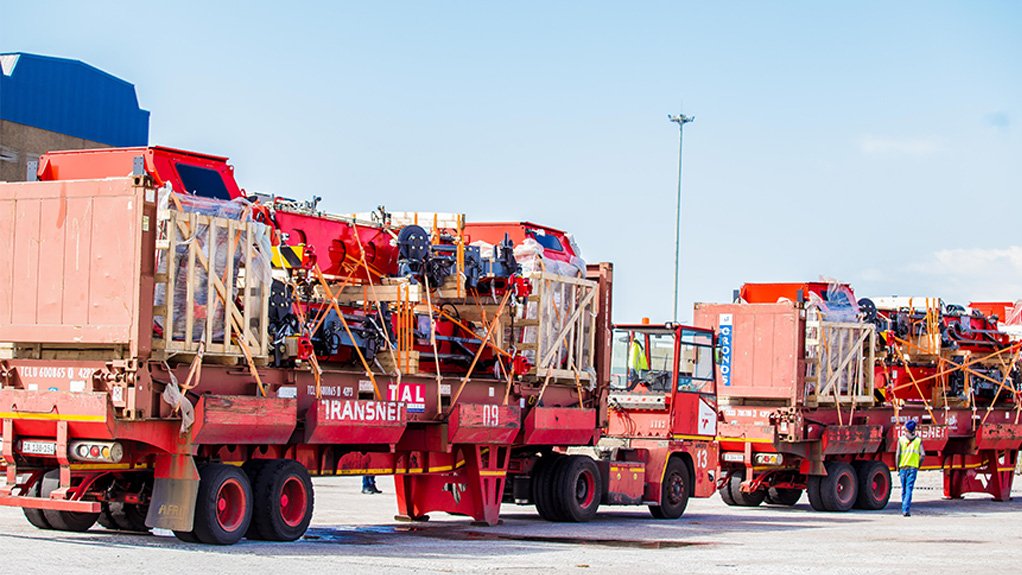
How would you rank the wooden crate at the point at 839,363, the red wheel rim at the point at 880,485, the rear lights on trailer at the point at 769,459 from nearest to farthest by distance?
1. the rear lights on trailer at the point at 769,459
2. the wooden crate at the point at 839,363
3. the red wheel rim at the point at 880,485

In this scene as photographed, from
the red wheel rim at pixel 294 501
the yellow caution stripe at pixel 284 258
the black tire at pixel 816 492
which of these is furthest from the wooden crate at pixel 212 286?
the black tire at pixel 816 492

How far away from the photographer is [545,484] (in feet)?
70.2

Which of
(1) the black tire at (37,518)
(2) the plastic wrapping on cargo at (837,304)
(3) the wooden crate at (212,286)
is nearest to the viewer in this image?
(3) the wooden crate at (212,286)

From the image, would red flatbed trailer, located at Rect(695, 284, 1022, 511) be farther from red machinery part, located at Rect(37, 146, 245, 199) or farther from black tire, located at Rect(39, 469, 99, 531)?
black tire, located at Rect(39, 469, 99, 531)

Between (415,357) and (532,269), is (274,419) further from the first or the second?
(532,269)

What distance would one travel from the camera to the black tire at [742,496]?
2655 cm

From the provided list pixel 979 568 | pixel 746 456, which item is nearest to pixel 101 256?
pixel 979 568

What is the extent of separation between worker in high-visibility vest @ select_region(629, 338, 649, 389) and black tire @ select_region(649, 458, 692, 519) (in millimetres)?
1415

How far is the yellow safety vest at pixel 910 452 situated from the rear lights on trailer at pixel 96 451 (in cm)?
1433

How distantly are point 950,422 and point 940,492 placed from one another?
5.79 meters

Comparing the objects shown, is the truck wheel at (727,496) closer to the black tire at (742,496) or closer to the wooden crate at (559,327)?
Result: the black tire at (742,496)

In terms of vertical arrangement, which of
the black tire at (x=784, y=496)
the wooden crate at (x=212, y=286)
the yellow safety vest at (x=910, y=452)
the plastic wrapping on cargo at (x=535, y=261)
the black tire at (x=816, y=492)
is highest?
the plastic wrapping on cargo at (x=535, y=261)

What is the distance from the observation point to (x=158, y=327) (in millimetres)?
14562

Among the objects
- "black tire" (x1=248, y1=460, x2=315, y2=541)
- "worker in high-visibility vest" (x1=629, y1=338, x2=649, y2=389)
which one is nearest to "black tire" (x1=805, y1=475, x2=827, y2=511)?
"worker in high-visibility vest" (x1=629, y1=338, x2=649, y2=389)
